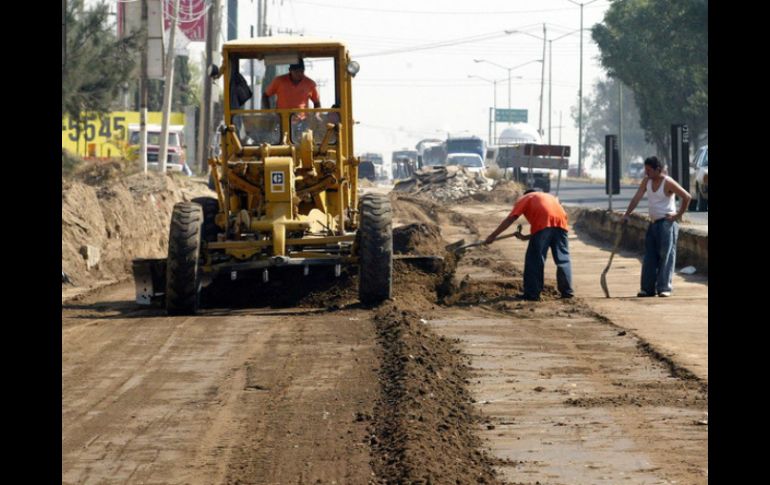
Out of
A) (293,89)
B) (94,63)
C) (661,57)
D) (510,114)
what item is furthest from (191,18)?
(510,114)

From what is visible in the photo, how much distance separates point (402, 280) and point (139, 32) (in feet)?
102

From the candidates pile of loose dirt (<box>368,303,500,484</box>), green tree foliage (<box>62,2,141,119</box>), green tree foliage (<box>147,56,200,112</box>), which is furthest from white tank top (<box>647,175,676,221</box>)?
green tree foliage (<box>147,56,200,112</box>)

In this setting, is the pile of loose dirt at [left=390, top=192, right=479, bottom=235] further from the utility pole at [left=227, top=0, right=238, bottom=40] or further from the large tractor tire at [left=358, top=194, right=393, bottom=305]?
the large tractor tire at [left=358, top=194, right=393, bottom=305]

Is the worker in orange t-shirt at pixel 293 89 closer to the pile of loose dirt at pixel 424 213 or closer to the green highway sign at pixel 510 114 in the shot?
the pile of loose dirt at pixel 424 213

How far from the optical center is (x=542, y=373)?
35.7 ft

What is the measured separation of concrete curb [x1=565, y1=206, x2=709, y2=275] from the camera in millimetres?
20062

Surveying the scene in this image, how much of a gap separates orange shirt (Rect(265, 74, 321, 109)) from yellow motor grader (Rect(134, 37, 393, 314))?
4.6 inches

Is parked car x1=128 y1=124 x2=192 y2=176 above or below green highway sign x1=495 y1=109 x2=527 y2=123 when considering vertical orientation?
below

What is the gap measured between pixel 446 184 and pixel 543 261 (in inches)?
1420

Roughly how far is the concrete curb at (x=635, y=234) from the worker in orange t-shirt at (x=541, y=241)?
3663 mm

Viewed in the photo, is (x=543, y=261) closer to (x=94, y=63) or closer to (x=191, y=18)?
(x=94, y=63)

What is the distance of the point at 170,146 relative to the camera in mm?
55875
